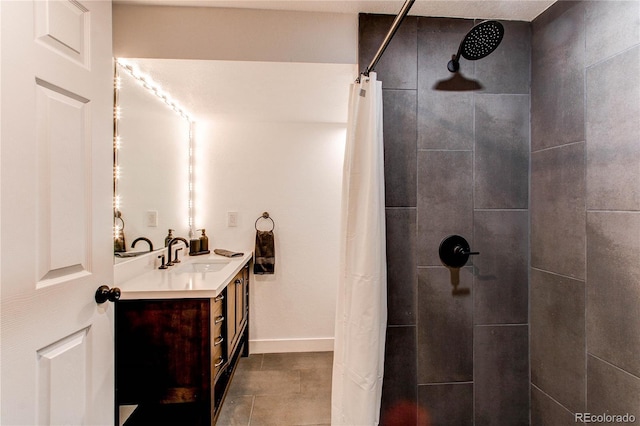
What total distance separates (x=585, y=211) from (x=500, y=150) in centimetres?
46

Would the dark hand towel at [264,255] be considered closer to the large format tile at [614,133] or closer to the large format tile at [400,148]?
the large format tile at [400,148]

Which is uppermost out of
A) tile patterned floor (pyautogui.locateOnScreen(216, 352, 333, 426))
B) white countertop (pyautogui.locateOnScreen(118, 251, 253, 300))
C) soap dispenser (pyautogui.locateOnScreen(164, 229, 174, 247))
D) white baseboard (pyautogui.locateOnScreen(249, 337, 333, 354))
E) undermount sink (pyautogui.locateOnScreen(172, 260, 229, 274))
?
soap dispenser (pyautogui.locateOnScreen(164, 229, 174, 247))

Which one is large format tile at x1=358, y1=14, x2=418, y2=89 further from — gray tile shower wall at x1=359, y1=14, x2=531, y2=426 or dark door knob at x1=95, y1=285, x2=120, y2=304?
dark door knob at x1=95, y1=285, x2=120, y2=304

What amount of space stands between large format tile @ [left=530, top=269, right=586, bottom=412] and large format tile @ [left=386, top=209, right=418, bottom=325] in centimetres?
63

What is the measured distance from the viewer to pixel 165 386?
1.40 m

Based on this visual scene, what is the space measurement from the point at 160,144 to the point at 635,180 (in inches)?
101

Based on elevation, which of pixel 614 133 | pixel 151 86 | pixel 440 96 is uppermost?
pixel 151 86

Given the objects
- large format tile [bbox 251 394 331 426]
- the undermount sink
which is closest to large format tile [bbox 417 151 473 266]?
large format tile [bbox 251 394 331 426]

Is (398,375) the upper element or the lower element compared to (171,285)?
lower

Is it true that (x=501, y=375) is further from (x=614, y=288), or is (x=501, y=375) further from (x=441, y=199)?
(x=441, y=199)

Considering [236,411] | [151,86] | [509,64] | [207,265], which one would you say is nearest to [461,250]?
[509,64]

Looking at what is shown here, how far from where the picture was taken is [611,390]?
1.06m

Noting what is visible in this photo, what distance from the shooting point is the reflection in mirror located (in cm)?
160

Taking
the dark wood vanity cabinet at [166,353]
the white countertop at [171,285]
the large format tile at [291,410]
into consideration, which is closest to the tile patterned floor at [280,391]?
the large format tile at [291,410]
